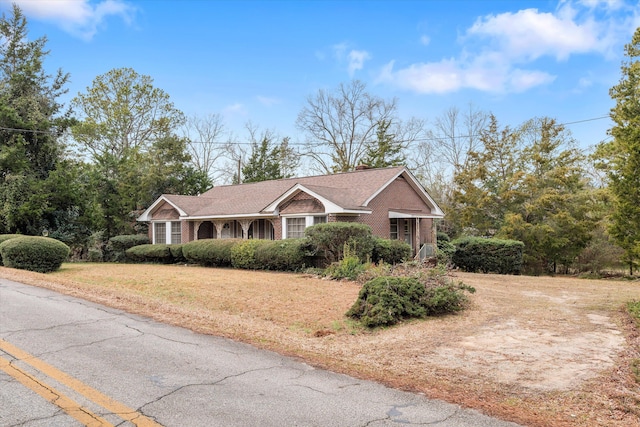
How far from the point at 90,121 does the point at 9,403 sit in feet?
139

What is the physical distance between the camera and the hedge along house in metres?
21.7

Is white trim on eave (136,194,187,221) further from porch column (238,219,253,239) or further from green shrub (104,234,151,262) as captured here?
porch column (238,219,253,239)

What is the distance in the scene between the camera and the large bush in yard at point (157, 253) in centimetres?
2506

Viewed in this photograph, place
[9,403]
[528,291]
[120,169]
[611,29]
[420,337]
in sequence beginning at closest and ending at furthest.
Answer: [9,403] < [420,337] < [528,291] < [611,29] < [120,169]

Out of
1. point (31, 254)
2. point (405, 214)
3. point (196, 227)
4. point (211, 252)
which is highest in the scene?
point (405, 214)

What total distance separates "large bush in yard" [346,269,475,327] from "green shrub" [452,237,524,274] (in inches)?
595

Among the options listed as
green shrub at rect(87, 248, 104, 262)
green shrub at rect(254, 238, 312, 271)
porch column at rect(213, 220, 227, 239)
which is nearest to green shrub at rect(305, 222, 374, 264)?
green shrub at rect(254, 238, 312, 271)

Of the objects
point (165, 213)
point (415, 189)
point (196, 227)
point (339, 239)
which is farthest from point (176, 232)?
point (415, 189)

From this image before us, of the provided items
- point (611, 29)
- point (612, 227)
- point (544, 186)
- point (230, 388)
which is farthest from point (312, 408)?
point (544, 186)

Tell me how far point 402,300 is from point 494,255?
16.8 metres

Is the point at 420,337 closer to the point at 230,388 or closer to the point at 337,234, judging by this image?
the point at 230,388

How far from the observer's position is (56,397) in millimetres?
4492

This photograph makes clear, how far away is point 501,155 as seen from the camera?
107 ft

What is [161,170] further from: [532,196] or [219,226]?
[532,196]
